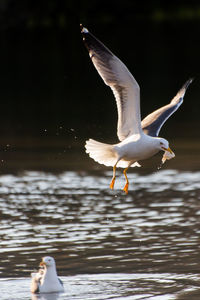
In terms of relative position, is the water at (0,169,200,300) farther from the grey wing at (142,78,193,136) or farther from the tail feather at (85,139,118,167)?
the grey wing at (142,78,193,136)

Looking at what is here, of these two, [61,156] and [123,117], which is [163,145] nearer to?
[123,117]

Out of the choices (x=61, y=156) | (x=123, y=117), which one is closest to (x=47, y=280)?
(x=123, y=117)

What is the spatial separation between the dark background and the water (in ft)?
15.9

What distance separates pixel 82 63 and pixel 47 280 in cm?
3733

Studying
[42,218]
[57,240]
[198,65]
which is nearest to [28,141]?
[42,218]

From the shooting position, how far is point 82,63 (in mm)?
48875

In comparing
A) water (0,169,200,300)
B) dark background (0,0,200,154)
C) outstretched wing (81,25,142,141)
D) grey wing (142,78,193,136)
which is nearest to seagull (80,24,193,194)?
outstretched wing (81,25,142,141)

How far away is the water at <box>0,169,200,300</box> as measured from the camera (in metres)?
12.3

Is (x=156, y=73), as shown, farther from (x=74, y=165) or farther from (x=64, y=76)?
(x=74, y=165)

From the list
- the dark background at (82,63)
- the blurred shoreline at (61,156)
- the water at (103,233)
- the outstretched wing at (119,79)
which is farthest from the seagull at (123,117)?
the dark background at (82,63)

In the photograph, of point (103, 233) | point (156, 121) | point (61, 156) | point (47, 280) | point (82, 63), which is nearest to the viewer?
point (47, 280)

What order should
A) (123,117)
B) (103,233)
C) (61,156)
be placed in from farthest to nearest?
(61,156)
(103,233)
(123,117)

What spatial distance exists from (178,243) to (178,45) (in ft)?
147

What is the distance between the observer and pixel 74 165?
20.6 m
